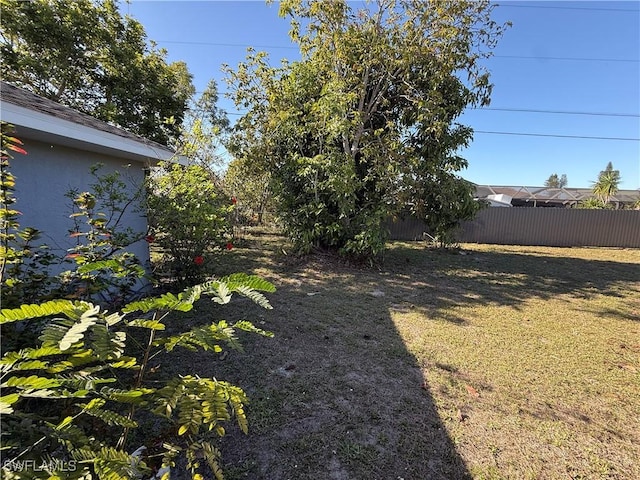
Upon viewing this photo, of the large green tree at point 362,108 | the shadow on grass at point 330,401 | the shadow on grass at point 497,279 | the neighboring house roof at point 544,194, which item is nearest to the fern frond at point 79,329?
the shadow on grass at point 330,401

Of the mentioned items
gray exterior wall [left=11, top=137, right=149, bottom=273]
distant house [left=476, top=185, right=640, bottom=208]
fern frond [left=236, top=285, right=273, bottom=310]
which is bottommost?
fern frond [left=236, top=285, right=273, bottom=310]

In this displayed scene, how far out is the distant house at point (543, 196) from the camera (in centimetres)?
2861

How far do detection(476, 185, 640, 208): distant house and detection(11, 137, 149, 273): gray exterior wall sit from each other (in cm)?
2884

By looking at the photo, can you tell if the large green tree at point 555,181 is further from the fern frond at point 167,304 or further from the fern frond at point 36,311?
the fern frond at point 36,311

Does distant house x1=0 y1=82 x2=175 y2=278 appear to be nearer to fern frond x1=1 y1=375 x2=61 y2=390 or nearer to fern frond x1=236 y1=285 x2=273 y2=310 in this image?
fern frond x1=1 y1=375 x2=61 y2=390

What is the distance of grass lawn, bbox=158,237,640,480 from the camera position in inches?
76.5

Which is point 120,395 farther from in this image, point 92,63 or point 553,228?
point 553,228

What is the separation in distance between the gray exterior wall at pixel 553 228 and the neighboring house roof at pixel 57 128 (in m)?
9.92

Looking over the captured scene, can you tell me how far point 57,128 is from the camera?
10.3 feet

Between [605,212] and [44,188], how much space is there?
16.2 m

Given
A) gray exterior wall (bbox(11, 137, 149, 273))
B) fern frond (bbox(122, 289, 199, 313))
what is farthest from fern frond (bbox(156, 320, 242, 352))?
gray exterior wall (bbox(11, 137, 149, 273))

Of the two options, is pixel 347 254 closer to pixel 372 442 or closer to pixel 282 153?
pixel 282 153

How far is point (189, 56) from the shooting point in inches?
508

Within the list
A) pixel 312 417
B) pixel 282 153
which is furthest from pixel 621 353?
pixel 282 153
